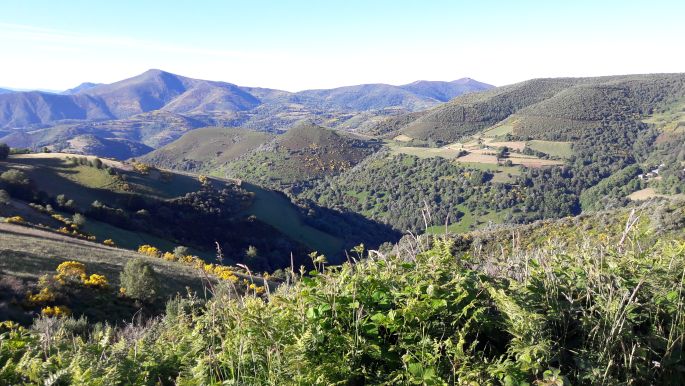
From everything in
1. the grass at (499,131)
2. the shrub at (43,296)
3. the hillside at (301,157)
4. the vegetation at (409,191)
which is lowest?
the vegetation at (409,191)

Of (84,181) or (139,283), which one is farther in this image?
(84,181)

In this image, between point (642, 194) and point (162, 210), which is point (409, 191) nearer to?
point (642, 194)

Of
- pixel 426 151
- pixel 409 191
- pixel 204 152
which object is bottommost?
pixel 409 191

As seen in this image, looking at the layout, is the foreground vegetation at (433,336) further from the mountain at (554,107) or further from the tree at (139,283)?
the mountain at (554,107)

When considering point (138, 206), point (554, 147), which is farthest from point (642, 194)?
point (138, 206)

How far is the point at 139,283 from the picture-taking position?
18094mm

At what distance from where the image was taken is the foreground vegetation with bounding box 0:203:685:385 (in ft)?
8.48

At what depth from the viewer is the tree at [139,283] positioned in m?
18.0

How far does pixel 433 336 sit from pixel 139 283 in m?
18.3

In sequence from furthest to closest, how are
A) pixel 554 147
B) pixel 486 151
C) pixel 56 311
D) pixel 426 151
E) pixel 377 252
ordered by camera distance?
pixel 426 151, pixel 486 151, pixel 554 147, pixel 56 311, pixel 377 252

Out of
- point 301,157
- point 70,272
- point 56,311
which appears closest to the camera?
point 56,311

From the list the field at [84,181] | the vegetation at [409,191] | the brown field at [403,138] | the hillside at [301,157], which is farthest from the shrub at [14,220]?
the brown field at [403,138]

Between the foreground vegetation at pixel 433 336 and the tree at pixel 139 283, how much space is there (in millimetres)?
16353

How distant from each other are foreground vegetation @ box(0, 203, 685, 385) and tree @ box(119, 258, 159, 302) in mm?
16353
